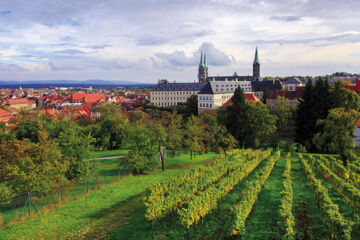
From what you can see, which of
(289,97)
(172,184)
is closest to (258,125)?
(172,184)

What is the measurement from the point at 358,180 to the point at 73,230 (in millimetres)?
22874

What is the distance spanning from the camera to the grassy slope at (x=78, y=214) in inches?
632

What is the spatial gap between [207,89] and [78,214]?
264ft

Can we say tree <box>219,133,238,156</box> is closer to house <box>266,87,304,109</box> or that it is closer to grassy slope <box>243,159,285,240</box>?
grassy slope <box>243,159,285,240</box>

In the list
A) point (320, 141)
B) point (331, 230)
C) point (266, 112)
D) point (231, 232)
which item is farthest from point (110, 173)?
point (266, 112)

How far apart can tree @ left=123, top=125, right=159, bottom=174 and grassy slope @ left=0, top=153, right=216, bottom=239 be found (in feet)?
8.69

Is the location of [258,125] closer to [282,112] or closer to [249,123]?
[249,123]

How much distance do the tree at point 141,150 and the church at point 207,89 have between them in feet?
186

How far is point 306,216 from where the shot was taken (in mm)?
17984

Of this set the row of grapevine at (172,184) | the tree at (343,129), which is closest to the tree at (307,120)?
the tree at (343,129)

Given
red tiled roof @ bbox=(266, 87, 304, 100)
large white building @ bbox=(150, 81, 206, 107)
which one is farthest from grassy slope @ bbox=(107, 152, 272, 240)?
large white building @ bbox=(150, 81, 206, 107)

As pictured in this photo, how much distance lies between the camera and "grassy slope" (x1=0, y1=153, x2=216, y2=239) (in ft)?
52.6

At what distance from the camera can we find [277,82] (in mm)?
122750

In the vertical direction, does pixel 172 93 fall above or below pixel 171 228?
above
